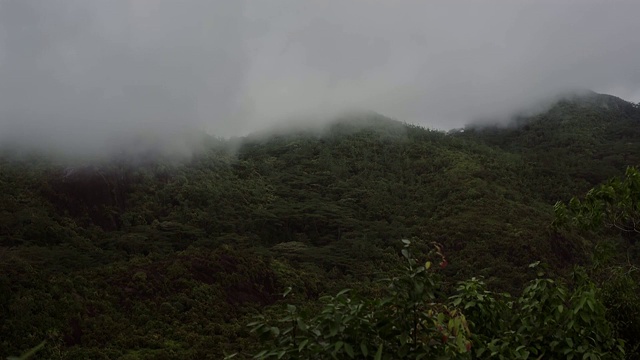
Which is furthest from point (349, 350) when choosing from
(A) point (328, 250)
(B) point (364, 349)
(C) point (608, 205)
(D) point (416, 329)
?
(A) point (328, 250)

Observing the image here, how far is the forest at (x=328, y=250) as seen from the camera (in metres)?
2.46

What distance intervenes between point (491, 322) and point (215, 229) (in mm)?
27334

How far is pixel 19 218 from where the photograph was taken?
21.5 meters

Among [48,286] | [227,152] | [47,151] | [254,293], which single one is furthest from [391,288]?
[227,152]

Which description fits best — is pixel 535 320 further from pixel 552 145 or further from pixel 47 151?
pixel 552 145

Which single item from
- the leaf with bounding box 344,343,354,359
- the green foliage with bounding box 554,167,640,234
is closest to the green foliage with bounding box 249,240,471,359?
the leaf with bounding box 344,343,354,359

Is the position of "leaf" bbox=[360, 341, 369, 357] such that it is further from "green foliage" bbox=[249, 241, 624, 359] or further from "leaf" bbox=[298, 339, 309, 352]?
"leaf" bbox=[298, 339, 309, 352]

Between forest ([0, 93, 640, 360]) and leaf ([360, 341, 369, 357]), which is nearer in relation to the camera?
leaf ([360, 341, 369, 357])

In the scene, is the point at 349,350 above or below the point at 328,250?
above

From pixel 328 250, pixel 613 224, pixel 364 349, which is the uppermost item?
pixel 364 349

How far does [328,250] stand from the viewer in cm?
2903

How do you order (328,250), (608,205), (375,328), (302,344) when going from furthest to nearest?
1. (328,250)
2. (608,205)
3. (375,328)
4. (302,344)

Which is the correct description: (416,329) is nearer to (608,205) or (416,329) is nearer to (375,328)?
(375,328)

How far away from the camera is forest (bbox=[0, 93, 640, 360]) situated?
8.07 feet
